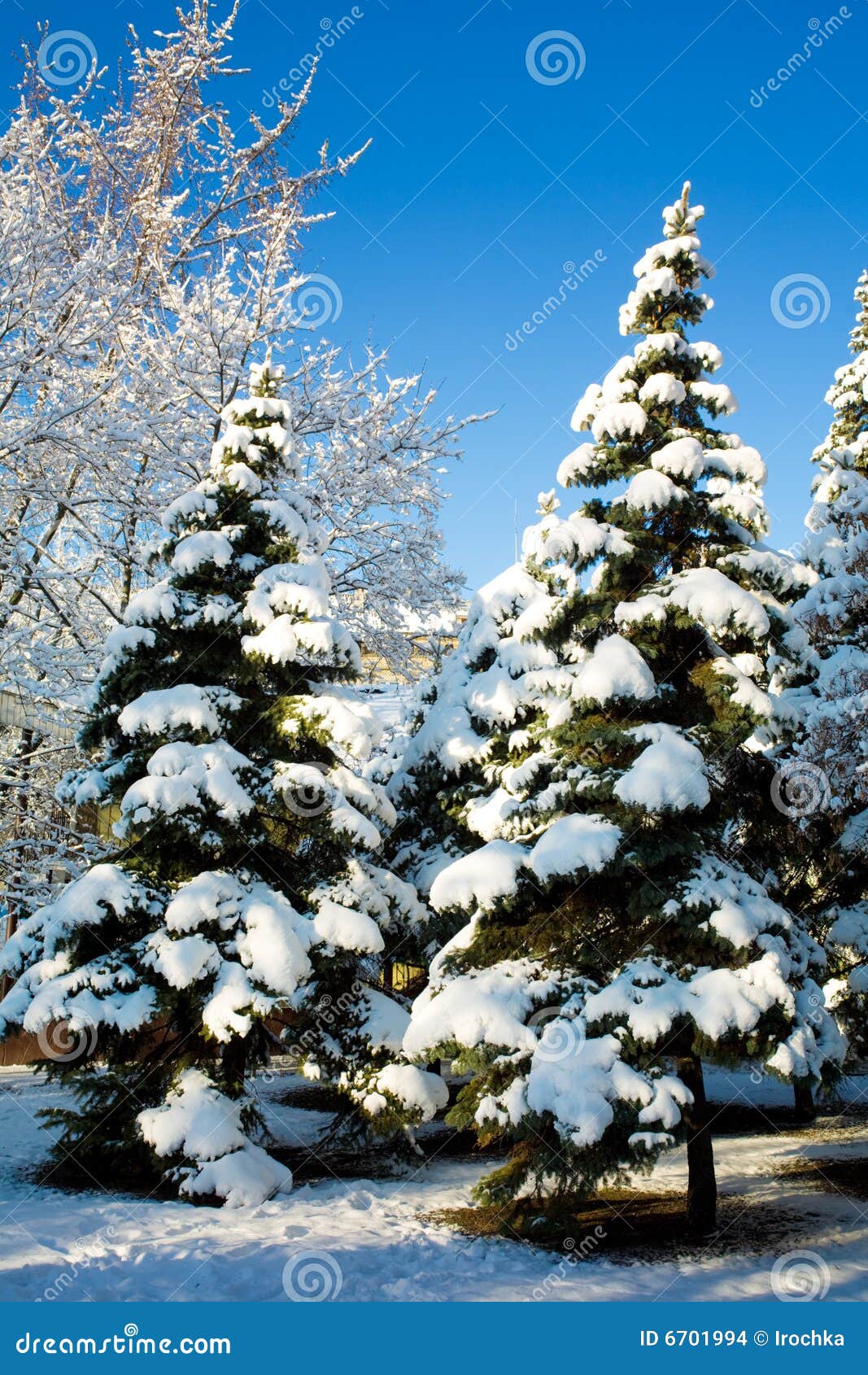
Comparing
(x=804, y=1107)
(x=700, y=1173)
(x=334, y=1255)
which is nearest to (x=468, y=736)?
(x=700, y=1173)

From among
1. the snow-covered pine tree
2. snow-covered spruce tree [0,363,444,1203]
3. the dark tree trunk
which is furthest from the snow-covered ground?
→ the snow-covered pine tree

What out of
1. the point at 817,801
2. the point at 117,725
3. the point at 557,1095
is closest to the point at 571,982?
the point at 557,1095

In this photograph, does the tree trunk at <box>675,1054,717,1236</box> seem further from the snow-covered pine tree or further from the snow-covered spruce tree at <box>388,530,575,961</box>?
the snow-covered spruce tree at <box>388,530,575,961</box>

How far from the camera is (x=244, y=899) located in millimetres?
9906

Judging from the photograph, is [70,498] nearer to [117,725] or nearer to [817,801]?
[117,725]

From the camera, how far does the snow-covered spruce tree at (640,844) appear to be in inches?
306

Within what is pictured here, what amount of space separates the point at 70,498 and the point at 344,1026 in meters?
8.04

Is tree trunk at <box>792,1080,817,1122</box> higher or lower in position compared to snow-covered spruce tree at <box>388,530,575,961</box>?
lower

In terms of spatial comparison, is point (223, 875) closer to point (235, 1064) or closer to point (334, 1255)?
point (235, 1064)

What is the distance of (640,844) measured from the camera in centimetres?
865

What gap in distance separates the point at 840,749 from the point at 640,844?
3.35 meters

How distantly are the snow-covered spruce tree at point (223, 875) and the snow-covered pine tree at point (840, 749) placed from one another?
15.9ft

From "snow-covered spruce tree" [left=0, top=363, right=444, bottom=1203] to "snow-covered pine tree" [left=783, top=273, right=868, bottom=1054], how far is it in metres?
Result: 4.84

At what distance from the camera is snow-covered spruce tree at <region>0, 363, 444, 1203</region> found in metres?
9.26
